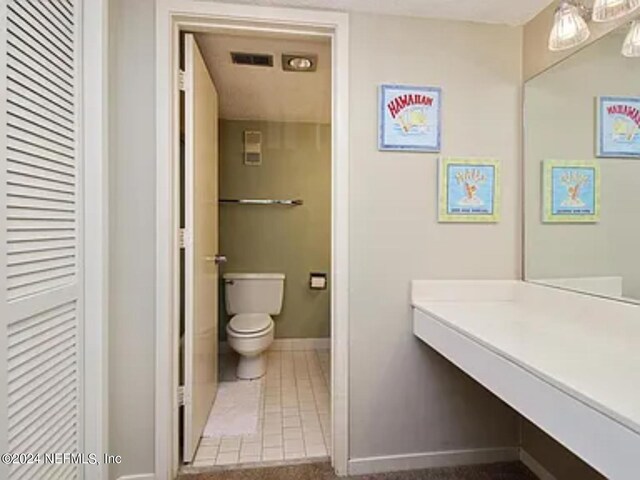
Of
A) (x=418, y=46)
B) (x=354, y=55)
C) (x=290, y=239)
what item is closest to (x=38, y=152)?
(x=354, y=55)

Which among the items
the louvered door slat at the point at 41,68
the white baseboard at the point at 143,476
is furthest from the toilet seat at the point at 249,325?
the louvered door slat at the point at 41,68

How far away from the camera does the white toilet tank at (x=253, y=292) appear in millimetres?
3279

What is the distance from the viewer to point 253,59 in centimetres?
224

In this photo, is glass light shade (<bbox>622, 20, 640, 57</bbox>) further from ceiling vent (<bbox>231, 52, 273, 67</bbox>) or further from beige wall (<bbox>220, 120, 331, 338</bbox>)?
beige wall (<bbox>220, 120, 331, 338</bbox>)

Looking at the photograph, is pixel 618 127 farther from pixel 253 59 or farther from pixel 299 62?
pixel 253 59

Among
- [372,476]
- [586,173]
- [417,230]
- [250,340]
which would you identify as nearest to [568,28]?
[586,173]

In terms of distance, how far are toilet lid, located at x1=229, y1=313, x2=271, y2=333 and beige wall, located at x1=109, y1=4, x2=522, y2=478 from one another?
1.13 metres

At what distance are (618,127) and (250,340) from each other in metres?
2.37

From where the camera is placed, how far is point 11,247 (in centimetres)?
102

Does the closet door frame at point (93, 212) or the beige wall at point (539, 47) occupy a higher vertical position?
the beige wall at point (539, 47)

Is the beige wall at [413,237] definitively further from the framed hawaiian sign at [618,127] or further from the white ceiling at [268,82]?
the white ceiling at [268,82]

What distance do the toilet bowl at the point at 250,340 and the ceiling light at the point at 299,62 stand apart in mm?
1784

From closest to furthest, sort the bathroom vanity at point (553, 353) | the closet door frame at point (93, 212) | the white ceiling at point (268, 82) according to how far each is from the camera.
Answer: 1. the bathroom vanity at point (553, 353)
2. the closet door frame at point (93, 212)
3. the white ceiling at point (268, 82)

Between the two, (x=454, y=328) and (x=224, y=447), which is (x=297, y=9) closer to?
(x=454, y=328)
